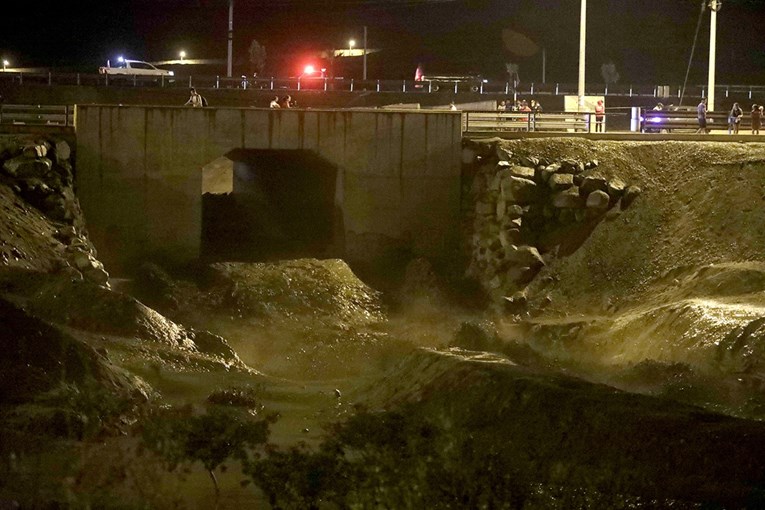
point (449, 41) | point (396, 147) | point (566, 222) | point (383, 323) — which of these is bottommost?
point (383, 323)

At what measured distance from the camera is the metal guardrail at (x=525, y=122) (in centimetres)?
3338

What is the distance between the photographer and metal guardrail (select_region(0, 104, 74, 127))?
103 ft

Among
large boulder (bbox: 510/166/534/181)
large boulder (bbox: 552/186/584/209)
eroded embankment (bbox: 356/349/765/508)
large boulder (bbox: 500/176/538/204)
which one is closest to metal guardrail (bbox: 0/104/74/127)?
large boulder (bbox: 500/176/538/204)

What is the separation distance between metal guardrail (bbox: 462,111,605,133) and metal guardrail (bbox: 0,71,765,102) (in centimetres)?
1302

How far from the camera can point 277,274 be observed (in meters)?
29.4

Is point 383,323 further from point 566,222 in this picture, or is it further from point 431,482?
point 431,482

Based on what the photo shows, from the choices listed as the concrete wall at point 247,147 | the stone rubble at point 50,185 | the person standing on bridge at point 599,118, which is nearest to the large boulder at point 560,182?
the concrete wall at point 247,147

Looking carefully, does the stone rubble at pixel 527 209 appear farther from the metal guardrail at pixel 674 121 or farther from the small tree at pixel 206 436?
the small tree at pixel 206 436

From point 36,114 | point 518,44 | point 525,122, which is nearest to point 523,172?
point 525,122

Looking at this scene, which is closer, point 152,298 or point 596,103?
point 152,298

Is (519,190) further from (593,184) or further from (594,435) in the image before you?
(594,435)

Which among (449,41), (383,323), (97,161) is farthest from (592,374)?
(449,41)

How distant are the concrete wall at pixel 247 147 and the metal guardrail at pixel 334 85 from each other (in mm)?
16389

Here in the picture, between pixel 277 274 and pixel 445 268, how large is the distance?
16.2ft
